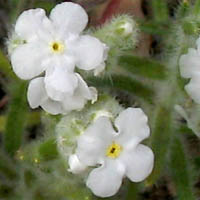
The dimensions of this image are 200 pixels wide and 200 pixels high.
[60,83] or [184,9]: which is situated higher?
[60,83]

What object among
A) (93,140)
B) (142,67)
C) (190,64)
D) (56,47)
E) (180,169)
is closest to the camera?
(93,140)

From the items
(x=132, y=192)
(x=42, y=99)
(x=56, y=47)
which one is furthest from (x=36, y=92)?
(x=132, y=192)

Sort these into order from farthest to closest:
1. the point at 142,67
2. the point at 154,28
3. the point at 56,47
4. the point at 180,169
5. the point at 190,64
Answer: the point at 154,28 < the point at 180,169 < the point at 142,67 < the point at 190,64 < the point at 56,47

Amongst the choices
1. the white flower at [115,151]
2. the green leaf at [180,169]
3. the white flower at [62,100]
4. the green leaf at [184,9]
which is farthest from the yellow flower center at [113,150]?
the green leaf at [184,9]

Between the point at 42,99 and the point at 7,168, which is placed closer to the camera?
the point at 42,99

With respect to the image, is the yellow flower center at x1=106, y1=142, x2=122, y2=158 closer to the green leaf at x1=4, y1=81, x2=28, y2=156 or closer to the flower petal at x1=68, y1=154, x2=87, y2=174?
the flower petal at x1=68, y1=154, x2=87, y2=174

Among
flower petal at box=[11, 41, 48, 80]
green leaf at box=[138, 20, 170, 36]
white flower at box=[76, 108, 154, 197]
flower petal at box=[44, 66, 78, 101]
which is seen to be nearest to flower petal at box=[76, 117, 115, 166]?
white flower at box=[76, 108, 154, 197]

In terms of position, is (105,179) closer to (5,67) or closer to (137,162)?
(137,162)

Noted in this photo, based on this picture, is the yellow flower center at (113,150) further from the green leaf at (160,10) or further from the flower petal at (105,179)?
the green leaf at (160,10)
